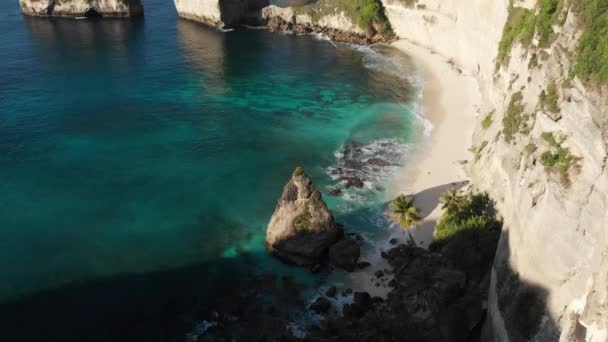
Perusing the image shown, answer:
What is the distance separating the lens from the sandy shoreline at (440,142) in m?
61.5

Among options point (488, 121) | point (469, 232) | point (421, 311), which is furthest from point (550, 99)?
point (488, 121)

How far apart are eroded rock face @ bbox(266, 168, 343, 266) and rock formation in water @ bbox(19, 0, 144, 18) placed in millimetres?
112815

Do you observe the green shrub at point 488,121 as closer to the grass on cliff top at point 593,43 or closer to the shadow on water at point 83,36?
the grass on cliff top at point 593,43

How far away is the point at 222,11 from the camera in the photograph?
134000mm

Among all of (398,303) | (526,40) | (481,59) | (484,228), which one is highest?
(526,40)

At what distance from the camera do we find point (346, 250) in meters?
52.5

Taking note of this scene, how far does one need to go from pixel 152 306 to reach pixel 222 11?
10255 centimetres

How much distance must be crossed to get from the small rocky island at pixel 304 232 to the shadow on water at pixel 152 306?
11.2ft

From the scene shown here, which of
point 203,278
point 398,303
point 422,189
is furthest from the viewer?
point 422,189

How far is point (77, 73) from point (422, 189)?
253ft

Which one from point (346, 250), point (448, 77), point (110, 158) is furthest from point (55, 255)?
point (448, 77)

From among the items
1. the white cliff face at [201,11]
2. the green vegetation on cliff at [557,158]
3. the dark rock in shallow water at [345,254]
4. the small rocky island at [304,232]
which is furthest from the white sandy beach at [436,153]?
the white cliff face at [201,11]

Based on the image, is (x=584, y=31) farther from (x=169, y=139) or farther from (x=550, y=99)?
(x=169, y=139)

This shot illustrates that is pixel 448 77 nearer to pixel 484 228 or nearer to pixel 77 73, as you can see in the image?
pixel 484 228
